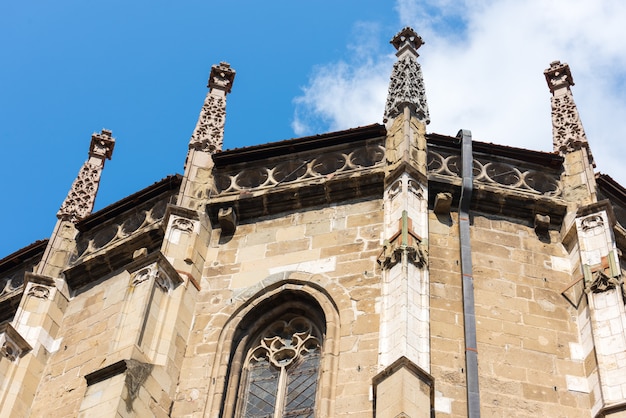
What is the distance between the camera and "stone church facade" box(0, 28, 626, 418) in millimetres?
15391

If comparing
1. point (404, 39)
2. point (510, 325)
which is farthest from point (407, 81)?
point (510, 325)

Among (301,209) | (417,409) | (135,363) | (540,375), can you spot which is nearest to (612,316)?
(540,375)

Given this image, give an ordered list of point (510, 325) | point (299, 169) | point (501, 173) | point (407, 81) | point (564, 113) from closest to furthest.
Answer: point (510, 325)
point (501, 173)
point (299, 169)
point (407, 81)
point (564, 113)

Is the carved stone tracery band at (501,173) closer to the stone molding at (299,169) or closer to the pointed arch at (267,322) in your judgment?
the stone molding at (299,169)

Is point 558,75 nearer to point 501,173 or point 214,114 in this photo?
point 501,173

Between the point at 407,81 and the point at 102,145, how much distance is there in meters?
6.33

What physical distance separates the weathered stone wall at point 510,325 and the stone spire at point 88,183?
6.78 m

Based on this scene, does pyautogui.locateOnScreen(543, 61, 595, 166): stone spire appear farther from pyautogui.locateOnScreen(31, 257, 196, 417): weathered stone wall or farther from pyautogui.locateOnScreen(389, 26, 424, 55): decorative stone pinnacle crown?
pyautogui.locateOnScreen(31, 257, 196, 417): weathered stone wall

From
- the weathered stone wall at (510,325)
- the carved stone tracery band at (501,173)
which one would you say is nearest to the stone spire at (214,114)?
the carved stone tracery band at (501,173)

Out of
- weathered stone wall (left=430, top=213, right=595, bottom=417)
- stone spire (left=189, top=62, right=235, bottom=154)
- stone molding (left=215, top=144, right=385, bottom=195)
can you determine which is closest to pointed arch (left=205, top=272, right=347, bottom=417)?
weathered stone wall (left=430, top=213, right=595, bottom=417)

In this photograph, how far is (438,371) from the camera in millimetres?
15406

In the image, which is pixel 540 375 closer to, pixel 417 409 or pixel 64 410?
pixel 417 409

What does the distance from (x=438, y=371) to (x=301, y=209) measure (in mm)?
4211

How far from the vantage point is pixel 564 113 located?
2012cm
